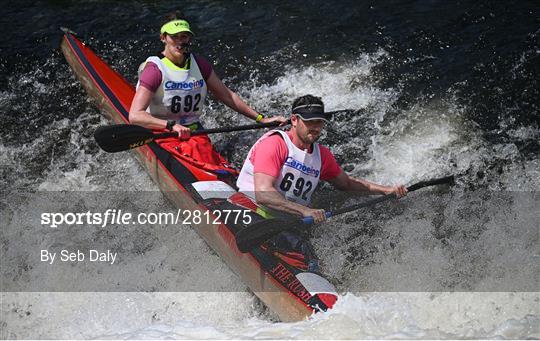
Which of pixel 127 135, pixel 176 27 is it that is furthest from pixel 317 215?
pixel 176 27

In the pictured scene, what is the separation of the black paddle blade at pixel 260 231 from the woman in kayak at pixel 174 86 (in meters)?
1.43

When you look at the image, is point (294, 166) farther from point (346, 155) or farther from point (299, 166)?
point (346, 155)

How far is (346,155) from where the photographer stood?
7.79 meters

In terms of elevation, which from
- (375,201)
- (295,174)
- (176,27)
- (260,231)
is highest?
(176,27)

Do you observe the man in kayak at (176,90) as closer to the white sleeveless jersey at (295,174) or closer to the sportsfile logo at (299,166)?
the white sleeveless jersey at (295,174)

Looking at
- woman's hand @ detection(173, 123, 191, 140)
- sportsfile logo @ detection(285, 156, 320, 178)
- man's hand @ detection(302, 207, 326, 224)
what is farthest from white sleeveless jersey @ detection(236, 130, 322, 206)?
woman's hand @ detection(173, 123, 191, 140)

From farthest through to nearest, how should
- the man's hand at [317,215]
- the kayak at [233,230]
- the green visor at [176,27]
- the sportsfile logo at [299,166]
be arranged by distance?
the green visor at [176,27] < the sportsfile logo at [299,166] < the man's hand at [317,215] < the kayak at [233,230]

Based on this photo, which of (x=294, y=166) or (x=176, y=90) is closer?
(x=294, y=166)

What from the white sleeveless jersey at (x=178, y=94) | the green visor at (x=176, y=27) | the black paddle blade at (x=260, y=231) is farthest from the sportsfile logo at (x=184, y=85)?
the black paddle blade at (x=260, y=231)

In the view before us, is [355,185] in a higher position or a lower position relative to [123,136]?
lower

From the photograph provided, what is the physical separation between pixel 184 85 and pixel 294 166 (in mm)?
1710

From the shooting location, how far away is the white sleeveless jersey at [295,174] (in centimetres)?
593

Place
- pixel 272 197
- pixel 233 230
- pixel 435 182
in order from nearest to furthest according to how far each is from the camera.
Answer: pixel 272 197
pixel 233 230
pixel 435 182

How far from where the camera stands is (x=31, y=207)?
7105 millimetres
